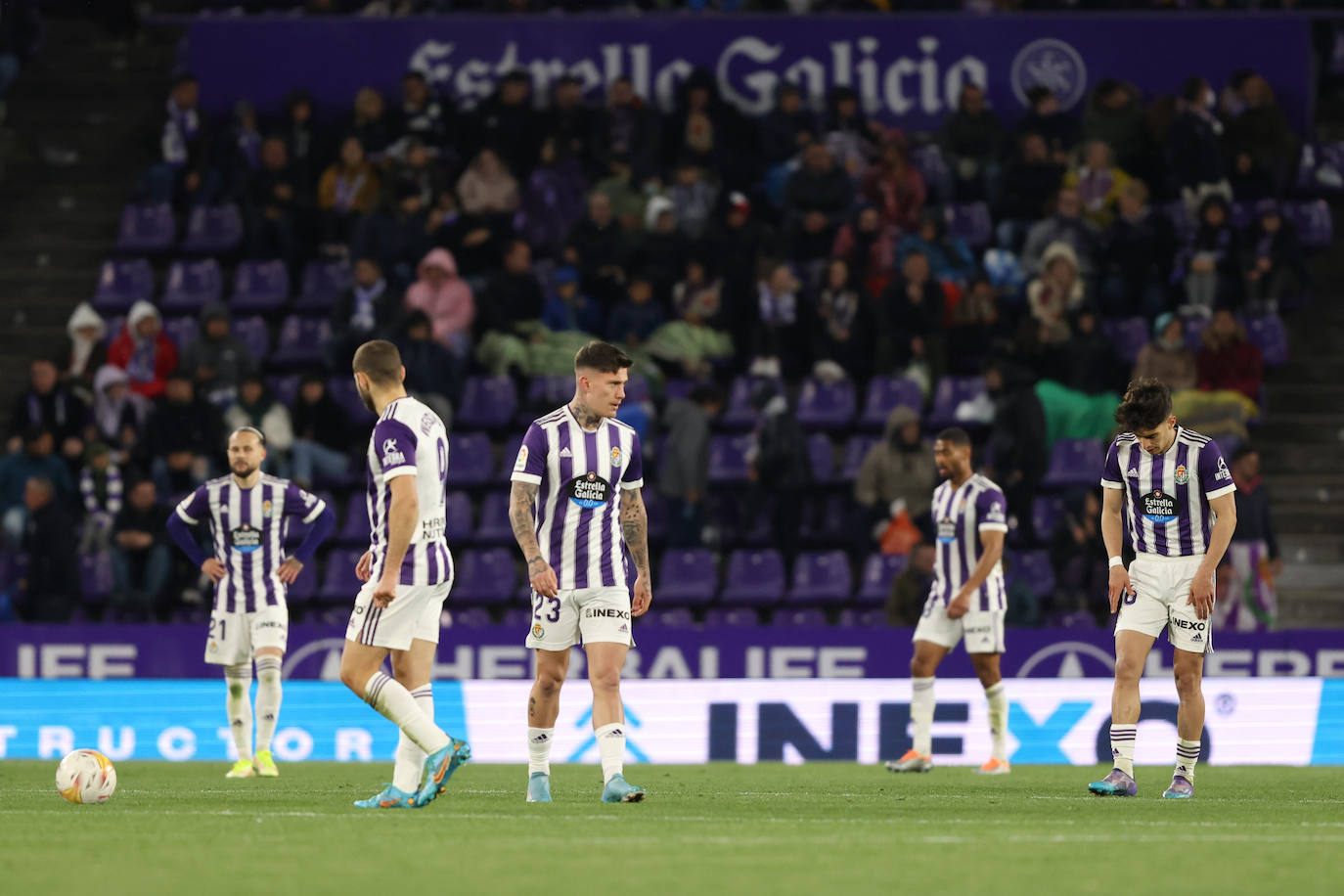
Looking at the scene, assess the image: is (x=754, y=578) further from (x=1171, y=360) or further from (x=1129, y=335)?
(x=1129, y=335)

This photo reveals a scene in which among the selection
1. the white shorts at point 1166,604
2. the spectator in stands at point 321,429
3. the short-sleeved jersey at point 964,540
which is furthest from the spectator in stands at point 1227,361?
the white shorts at point 1166,604

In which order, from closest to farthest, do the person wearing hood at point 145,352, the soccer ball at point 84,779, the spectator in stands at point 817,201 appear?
the soccer ball at point 84,779
the person wearing hood at point 145,352
the spectator in stands at point 817,201

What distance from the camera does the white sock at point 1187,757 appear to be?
34.0 ft

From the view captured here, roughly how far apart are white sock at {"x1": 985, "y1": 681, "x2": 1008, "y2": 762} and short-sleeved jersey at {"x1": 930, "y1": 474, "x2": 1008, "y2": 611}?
23.6 inches

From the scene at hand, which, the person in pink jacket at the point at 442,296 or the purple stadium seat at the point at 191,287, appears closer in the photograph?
the person in pink jacket at the point at 442,296

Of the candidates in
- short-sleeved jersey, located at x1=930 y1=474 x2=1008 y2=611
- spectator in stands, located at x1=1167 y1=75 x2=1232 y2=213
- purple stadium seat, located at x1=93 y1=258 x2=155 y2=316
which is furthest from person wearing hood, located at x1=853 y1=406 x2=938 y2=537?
purple stadium seat, located at x1=93 y1=258 x2=155 y2=316

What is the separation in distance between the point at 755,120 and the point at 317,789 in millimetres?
11882

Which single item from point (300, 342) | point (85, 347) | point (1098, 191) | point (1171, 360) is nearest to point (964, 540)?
point (1171, 360)

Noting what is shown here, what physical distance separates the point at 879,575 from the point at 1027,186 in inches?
201

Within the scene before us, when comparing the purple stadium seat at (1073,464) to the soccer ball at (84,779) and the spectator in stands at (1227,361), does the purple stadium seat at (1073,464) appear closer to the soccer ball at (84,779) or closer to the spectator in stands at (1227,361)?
the spectator in stands at (1227,361)

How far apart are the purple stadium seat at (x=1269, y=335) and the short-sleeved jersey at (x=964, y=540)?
7.69 m

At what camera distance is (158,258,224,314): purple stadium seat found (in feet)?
66.6

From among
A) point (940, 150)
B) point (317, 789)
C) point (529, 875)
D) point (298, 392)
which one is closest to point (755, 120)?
point (940, 150)

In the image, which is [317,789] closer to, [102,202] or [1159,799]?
[1159,799]
